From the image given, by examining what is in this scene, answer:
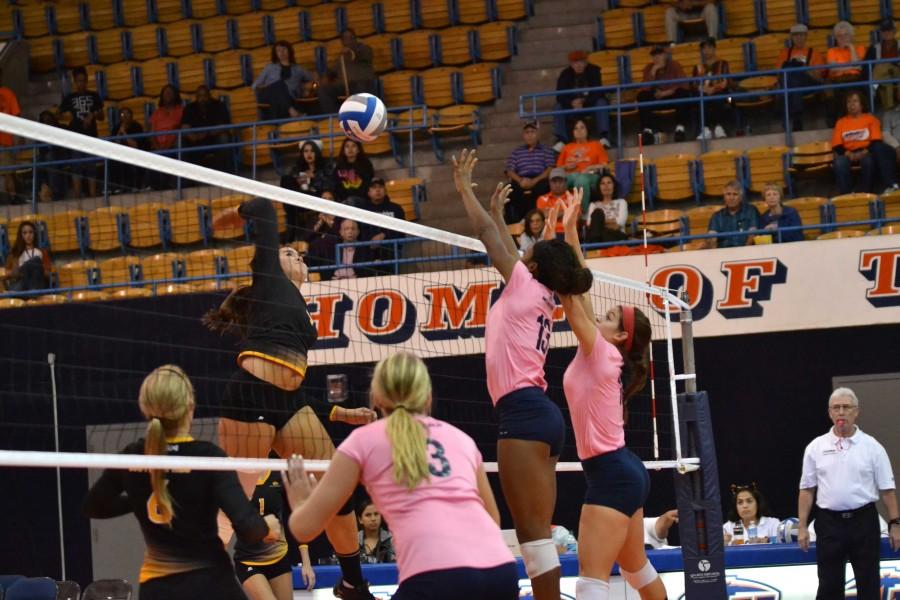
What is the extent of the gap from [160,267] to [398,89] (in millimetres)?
4687

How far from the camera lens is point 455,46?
1898 cm

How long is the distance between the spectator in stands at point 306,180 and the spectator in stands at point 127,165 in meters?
2.72

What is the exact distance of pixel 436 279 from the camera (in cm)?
1347

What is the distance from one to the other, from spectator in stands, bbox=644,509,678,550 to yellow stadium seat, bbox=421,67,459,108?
27.6 ft

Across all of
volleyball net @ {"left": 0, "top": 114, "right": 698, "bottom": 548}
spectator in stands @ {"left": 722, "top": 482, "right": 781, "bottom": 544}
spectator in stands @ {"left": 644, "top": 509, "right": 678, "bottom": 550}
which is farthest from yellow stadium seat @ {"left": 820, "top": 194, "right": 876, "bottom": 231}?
spectator in stands @ {"left": 644, "top": 509, "right": 678, "bottom": 550}

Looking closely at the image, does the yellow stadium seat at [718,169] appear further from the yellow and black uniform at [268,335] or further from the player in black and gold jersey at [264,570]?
the yellow and black uniform at [268,335]

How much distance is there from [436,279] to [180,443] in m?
8.60

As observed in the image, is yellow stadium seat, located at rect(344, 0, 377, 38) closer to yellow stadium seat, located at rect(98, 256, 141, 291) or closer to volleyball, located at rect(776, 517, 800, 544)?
yellow stadium seat, located at rect(98, 256, 141, 291)

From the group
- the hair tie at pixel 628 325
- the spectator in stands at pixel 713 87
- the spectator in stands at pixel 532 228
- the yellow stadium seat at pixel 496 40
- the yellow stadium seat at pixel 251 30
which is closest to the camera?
the hair tie at pixel 628 325

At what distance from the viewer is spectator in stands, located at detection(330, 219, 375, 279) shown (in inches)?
550

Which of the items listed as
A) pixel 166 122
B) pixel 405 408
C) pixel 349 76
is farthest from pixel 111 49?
pixel 405 408

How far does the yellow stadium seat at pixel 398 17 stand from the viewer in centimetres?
1975

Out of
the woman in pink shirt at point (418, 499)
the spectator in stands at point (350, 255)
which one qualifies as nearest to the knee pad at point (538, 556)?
the woman in pink shirt at point (418, 499)

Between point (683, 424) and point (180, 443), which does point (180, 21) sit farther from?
point (180, 443)
